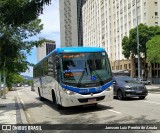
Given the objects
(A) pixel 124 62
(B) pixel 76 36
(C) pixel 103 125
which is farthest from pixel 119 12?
(C) pixel 103 125

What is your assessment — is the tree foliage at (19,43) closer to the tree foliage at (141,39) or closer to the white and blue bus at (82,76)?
the white and blue bus at (82,76)

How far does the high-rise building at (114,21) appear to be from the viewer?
253 feet

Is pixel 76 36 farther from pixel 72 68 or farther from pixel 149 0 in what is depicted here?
pixel 72 68

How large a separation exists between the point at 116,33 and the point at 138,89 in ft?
250

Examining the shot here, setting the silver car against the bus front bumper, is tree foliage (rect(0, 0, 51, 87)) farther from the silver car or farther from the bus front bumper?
the silver car

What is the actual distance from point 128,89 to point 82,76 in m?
5.98

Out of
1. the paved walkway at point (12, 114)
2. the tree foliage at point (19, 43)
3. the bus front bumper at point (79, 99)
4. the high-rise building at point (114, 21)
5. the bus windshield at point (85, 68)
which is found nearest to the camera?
the paved walkway at point (12, 114)

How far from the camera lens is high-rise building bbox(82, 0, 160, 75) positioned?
7700 centimetres

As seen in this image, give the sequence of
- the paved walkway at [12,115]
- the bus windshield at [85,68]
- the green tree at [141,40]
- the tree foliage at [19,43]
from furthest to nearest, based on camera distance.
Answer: the green tree at [141,40] → the tree foliage at [19,43] → the bus windshield at [85,68] → the paved walkway at [12,115]

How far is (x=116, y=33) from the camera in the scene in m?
95.1

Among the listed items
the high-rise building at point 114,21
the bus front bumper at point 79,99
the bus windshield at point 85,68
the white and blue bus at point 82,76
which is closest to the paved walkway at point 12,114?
the bus front bumper at point 79,99

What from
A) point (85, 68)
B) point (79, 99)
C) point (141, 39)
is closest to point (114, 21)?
point (141, 39)

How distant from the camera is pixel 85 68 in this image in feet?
49.6

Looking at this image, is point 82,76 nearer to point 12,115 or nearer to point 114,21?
point 12,115
